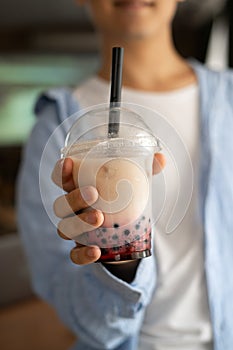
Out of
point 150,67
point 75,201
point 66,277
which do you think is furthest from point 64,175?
point 150,67

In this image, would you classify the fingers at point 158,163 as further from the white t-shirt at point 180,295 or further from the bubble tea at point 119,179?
the white t-shirt at point 180,295

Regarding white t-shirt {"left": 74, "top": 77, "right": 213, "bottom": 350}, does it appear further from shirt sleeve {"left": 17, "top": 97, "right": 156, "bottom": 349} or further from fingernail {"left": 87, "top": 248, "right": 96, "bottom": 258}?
fingernail {"left": 87, "top": 248, "right": 96, "bottom": 258}

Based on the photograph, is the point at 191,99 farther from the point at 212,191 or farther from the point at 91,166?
the point at 91,166

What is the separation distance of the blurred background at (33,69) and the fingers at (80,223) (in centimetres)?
105

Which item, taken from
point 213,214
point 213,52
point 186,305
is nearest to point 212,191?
point 213,214

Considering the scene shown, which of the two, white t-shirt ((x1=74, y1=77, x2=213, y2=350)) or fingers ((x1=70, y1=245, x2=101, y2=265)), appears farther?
white t-shirt ((x1=74, y1=77, x2=213, y2=350))

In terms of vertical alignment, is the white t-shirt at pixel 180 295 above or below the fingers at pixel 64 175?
below

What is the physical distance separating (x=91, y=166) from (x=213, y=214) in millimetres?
299

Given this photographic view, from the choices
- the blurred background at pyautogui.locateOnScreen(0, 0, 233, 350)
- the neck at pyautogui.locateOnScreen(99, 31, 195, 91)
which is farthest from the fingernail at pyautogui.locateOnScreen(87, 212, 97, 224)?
the blurred background at pyautogui.locateOnScreen(0, 0, 233, 350)

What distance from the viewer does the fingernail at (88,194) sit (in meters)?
0.49

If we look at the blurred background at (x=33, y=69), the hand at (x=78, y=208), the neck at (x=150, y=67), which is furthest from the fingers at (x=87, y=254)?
the blurred background at (x=33, y=69)

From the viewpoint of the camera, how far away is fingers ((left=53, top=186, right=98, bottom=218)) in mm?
491

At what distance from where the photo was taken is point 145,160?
0.53 metres

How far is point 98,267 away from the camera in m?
A: 0.62
